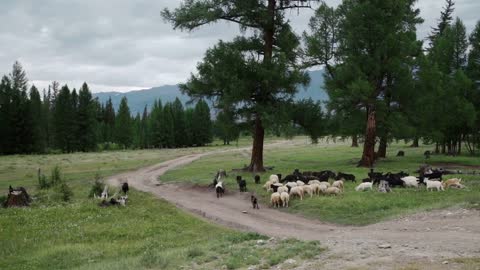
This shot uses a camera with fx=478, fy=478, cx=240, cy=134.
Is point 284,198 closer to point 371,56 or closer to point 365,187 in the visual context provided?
point 365,187

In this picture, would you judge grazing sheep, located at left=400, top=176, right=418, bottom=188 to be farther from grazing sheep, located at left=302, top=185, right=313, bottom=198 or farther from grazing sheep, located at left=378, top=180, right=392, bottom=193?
grazing sheep, located at left=302, top=185, right=313, bottom=198

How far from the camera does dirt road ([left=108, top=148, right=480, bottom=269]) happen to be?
12258 mm

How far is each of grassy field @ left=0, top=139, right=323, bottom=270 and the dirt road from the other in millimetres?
1087

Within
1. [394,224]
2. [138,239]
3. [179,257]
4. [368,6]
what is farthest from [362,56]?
[179,257]

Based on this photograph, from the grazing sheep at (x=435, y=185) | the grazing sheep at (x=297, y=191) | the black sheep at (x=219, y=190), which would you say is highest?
the grazing sheep at (x=435, y=185)

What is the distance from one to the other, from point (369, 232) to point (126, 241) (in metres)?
9.39

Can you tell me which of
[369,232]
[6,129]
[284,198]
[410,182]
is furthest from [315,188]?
[6,129]

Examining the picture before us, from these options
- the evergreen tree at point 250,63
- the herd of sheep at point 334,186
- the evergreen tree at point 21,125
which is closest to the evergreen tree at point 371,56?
the evergreen tree at point 250,63

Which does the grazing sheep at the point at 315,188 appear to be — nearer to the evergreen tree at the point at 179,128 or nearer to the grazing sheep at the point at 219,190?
the grazing sheep at the point at 219,190

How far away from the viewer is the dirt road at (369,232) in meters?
Answer: 12.3

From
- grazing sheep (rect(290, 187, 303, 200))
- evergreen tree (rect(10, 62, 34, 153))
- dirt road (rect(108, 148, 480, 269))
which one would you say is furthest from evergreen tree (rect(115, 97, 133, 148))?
grazing sheep (rect(290, 187, 303, 200))

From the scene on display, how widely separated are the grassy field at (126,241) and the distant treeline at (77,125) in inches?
2802

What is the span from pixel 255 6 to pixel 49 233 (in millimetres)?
25421

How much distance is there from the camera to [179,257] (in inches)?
572
